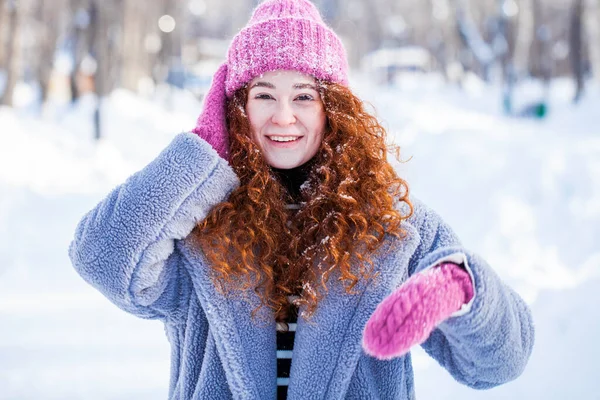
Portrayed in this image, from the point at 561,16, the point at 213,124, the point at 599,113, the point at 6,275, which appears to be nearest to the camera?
the point at 213,124

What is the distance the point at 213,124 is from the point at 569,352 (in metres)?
3.04

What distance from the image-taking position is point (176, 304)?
199 centimetres

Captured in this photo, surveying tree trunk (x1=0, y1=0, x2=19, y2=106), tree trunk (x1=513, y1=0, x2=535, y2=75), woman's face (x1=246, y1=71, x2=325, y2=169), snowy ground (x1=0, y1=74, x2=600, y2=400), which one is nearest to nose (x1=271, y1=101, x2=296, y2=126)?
woman's face (x1=246, y1=71, x2=325, y2=169)

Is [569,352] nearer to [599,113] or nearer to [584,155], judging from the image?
[584,155]

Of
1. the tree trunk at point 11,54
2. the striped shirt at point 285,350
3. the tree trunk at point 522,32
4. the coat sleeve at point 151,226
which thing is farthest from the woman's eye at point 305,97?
the tree trunk at point 522,32

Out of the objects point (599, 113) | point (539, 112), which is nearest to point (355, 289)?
point (599, 113)

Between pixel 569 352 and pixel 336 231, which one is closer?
pixel 336 231

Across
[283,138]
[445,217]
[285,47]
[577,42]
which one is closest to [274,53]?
[285,47]

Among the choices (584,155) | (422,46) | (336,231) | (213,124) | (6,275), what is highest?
(422,46)

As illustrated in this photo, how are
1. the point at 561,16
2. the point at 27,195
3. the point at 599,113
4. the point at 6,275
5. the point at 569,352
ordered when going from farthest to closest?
the point at 561,16
the point at 599,113
the point at 27,195
the point at 6,275
the point at 569,352

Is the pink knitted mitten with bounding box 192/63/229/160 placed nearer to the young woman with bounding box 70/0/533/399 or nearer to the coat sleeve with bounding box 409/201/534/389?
the young woman with bounding box 70/0/533/399

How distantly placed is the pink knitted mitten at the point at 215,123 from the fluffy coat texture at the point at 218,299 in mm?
84

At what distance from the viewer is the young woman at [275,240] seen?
1823mm

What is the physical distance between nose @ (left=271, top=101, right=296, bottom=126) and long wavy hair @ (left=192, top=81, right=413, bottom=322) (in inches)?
4.9
